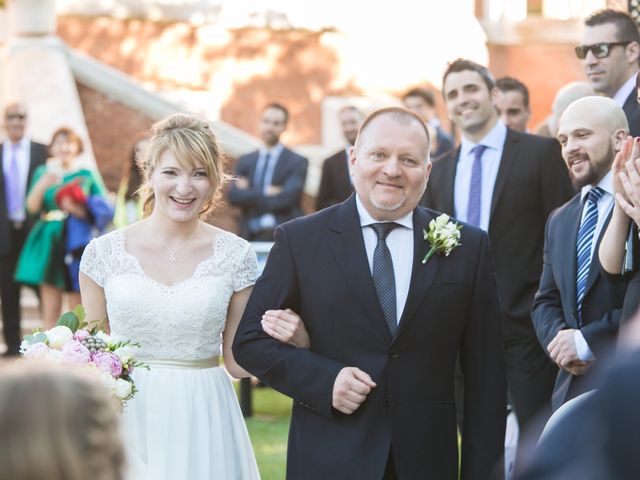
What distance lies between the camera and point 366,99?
2403cm

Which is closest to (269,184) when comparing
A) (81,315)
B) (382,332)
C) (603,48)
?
(603,48)

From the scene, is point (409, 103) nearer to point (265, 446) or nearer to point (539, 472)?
point (265, 446)

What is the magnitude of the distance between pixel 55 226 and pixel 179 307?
311 inches

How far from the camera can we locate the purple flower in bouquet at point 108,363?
5.51 meters

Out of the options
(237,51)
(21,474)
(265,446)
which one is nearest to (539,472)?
(21,474)

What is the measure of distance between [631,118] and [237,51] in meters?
16.8

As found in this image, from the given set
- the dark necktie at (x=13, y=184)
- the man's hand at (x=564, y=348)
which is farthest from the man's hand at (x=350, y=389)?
the dark necktie at (x=13, y=184)

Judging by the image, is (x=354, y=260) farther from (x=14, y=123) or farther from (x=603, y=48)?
(x=14, y=123)

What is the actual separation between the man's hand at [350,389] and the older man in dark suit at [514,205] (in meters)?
3.00

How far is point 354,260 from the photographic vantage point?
18.5ft

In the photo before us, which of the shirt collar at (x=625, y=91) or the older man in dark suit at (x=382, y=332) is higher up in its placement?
the shirt collar at (x=625, y=91)

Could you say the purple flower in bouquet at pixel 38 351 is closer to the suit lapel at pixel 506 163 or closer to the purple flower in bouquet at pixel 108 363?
the purple flower in bouquet at pixel 108 363

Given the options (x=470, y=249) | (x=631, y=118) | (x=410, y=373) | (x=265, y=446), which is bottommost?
(x=265, y=446)

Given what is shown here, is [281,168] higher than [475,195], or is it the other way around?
[475,195]
